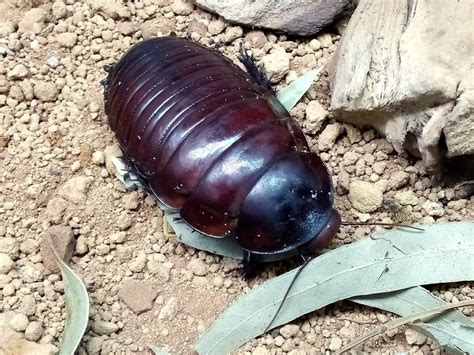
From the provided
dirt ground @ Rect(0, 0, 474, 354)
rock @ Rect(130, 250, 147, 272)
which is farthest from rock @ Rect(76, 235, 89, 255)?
rock @ Rect(130, 250, 147, 272)

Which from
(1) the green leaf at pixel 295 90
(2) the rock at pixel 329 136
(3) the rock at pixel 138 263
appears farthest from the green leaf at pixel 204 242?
(1) the green leaf at pixel 295 90

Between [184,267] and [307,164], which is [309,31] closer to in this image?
[307,164]

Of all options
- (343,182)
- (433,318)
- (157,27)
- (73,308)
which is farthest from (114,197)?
(433,318)

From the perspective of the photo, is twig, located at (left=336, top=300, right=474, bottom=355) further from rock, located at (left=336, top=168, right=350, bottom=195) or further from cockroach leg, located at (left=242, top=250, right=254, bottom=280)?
rock, located at (left=336, top=168, right=350, bottom=195)

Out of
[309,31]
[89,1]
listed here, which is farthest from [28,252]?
[309,31]

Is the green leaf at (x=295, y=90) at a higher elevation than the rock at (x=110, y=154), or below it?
higher

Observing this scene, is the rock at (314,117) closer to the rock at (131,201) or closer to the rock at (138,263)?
the rock at (131,201)

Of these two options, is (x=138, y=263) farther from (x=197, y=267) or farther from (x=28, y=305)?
(x=28, y=305)
